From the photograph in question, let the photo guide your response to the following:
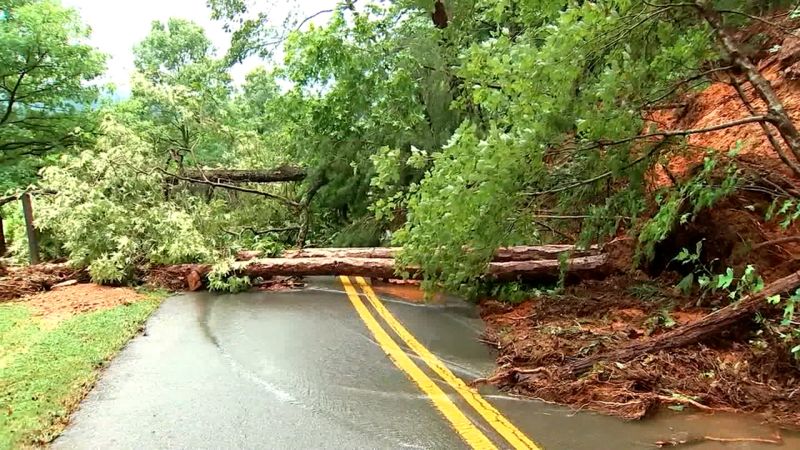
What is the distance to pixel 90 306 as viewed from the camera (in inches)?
330

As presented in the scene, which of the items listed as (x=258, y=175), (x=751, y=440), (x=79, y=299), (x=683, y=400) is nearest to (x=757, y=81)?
(x=683, y=400)

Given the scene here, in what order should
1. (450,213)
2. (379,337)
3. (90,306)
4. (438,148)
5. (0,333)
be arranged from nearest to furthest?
(450,213), (379,337), (0,333), (90,306), (438,148)

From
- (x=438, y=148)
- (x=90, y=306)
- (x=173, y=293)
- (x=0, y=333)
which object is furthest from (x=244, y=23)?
(x=0, y=333)

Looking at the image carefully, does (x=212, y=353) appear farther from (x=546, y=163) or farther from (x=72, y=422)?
(x=546, y=163)

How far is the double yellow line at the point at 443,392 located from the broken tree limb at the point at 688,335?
0.92 meters

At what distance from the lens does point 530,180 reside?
545 cm

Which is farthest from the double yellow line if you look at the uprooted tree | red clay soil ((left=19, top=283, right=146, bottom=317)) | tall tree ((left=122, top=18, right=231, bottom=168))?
tall tree ((left=122, top=18, right=231, bottom=168))

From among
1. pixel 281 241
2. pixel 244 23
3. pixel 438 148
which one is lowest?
pixel 281 241

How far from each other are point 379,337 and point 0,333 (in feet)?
14.4

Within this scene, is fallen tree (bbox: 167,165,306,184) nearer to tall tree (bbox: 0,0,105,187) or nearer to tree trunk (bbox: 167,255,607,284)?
tree trunk (bbox: 167,255,607,284)

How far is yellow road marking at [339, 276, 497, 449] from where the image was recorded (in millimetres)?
3856

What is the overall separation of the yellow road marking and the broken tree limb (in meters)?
1.11

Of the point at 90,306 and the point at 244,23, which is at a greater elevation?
the point at 244,23

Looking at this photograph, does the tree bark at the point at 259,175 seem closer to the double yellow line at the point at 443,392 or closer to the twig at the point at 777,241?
the double yellow line at the point at 443,392
